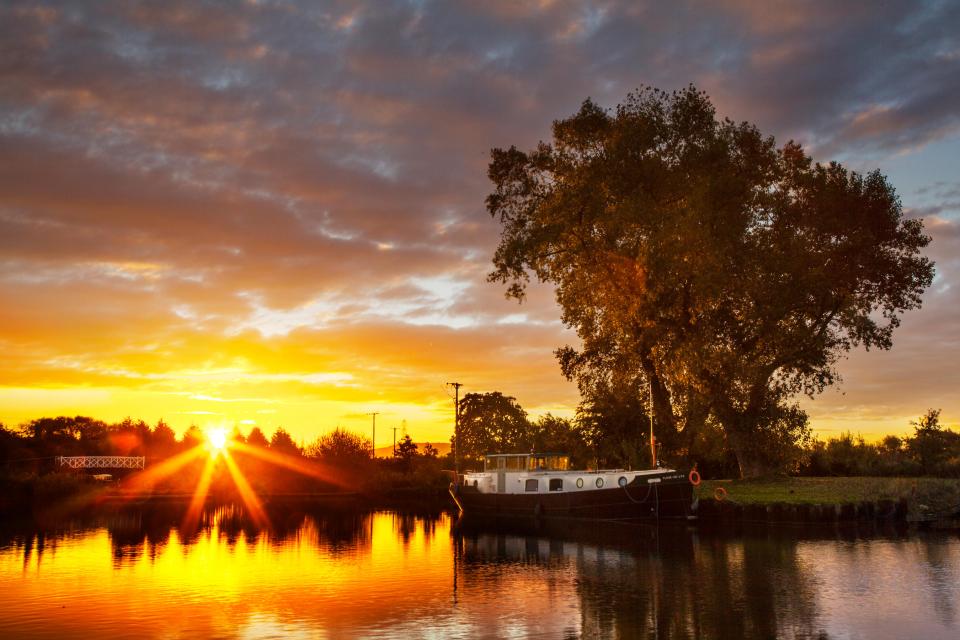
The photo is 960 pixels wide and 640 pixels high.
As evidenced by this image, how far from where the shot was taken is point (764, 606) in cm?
1906

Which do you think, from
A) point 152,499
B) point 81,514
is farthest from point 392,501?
point 81,514

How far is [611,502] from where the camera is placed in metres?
44.3

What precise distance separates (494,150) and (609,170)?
865 cm

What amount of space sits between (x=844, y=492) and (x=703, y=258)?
49.3 ft

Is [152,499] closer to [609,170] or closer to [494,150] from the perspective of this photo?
[494,150]

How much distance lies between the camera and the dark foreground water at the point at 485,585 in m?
17.4

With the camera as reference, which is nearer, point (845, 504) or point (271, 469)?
point (845, 504)

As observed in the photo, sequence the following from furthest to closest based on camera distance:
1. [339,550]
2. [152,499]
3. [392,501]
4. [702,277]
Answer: [392,501], [152,499], [702,277], [339,550]

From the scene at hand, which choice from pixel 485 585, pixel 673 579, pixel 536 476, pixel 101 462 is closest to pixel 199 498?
pixel 101 462

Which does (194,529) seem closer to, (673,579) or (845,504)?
(673,579)

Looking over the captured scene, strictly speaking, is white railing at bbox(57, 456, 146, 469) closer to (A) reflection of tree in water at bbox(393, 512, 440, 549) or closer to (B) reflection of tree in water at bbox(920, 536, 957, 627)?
(A) reflection of tree in water at bbox(393, 512, 440, 549)

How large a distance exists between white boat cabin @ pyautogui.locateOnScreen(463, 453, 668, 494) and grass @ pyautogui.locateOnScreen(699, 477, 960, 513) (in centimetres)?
585

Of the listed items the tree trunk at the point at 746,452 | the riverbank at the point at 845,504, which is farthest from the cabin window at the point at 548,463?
the tree trunk at the point at 746,452

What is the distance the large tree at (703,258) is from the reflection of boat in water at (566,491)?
6212 mm
